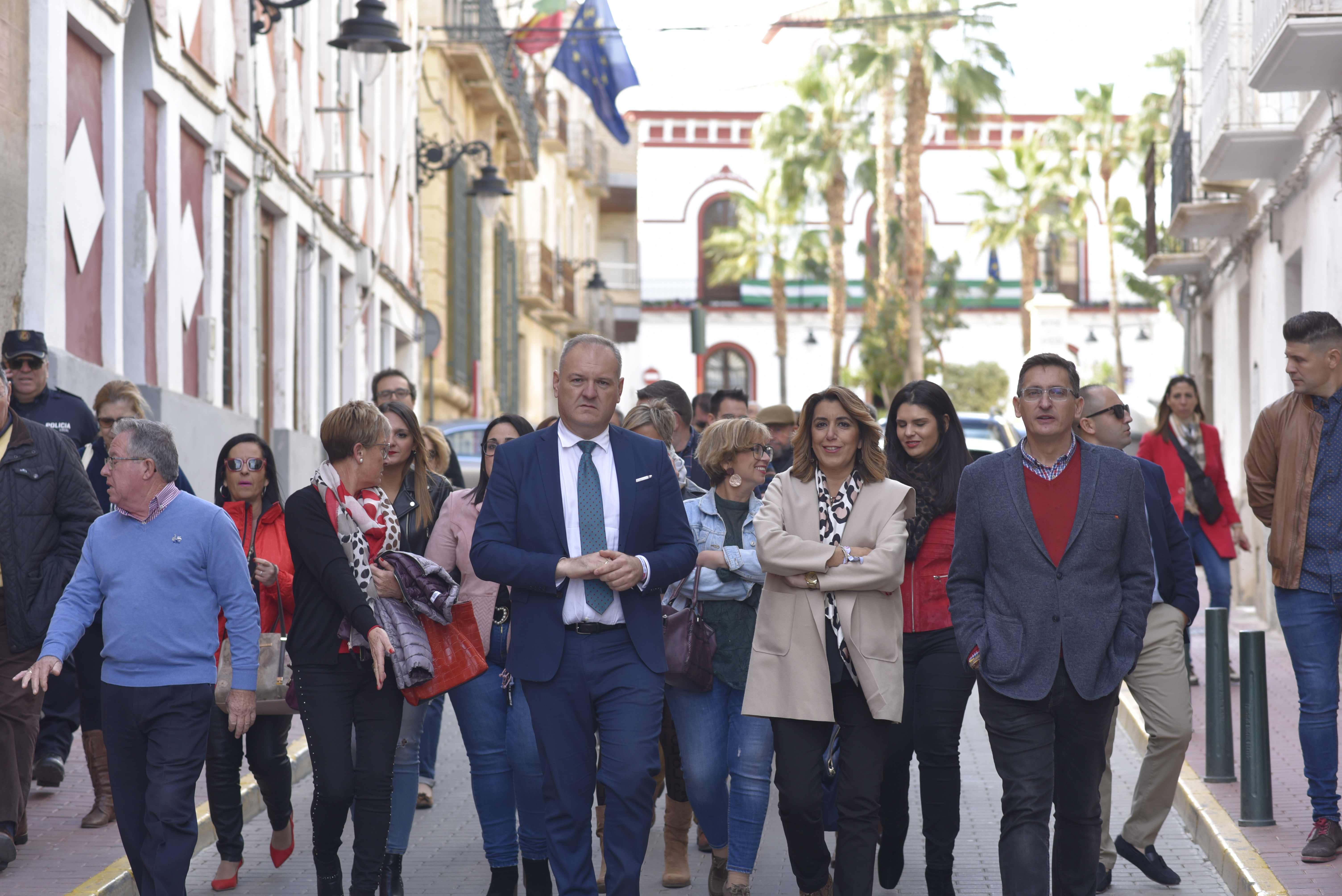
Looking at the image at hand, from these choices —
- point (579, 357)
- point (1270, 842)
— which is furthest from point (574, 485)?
point (1270, 842)

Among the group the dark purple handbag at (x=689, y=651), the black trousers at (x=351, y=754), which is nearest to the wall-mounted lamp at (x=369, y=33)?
the dark purple handbag at (x=689, y=651)

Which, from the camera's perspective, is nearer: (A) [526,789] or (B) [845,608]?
(B) [845,608]

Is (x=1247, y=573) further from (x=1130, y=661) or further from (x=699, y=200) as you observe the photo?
(x=699, y=200)

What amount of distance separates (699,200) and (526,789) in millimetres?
57420

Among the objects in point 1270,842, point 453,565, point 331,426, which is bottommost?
point 1270,842

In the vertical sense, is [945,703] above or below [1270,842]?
above

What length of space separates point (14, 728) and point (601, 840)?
2541mm

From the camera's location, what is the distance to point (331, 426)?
642 centimetres

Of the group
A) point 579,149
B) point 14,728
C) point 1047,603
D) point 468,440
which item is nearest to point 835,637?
point 1047,603

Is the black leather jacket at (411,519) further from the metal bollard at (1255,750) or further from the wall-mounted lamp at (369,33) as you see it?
the wall-mounted lamp at (369,33)

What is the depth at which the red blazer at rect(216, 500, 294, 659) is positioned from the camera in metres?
7.28

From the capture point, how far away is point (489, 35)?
30.4m

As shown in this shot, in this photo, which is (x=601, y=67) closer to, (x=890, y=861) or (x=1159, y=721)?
(x=1159, y=721)

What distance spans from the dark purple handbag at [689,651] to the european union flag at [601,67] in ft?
70.3
